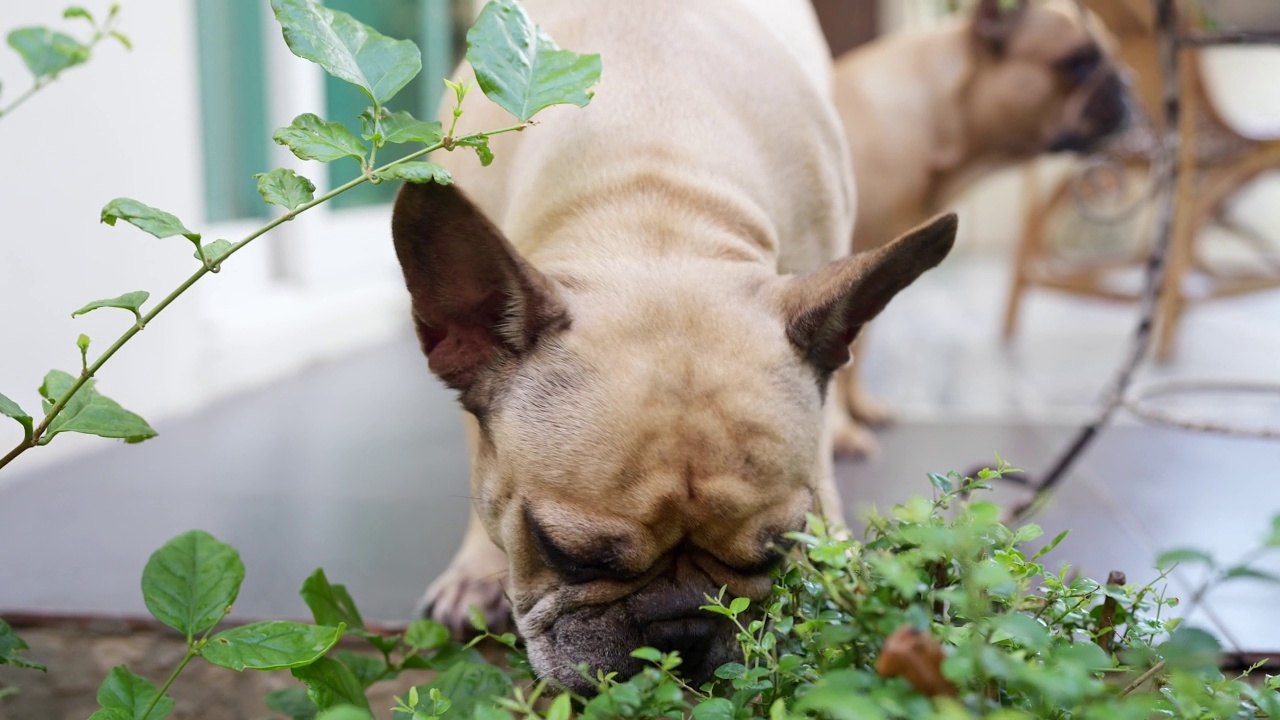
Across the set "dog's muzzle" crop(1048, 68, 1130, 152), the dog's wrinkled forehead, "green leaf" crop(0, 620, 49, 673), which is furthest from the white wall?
"dog's muzzle" crop(1048, 68, 1130, 152)

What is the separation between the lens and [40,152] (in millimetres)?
2617

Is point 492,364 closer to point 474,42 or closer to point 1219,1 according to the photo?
point 474,42

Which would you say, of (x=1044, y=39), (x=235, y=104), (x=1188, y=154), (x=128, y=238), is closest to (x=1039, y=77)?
(x=1044, y=39)

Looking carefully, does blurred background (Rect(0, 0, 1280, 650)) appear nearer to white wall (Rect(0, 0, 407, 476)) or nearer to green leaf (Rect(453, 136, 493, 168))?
white wall (Rect(0, 0, 407, 476))

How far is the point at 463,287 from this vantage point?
51.1 inches

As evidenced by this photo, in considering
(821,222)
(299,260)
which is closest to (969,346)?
(299,260)

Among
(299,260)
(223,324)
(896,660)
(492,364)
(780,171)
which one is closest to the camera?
(896,660)

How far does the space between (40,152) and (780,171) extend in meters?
1.92

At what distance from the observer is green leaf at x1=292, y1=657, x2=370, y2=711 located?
1.10 metres

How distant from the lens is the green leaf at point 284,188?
3.37ft

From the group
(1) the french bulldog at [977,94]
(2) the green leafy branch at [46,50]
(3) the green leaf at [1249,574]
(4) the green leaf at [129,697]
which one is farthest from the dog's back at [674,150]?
(1) the french bulldog at [977,94]

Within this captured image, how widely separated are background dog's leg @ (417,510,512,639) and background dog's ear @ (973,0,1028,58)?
2.89 meters

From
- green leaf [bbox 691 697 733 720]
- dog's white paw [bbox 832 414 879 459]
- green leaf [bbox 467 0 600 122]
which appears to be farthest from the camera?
dog's white paw [bbox 832 414 879 459]

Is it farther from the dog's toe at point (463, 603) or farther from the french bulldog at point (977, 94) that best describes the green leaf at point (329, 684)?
the french bulldog at point (977, 94)
